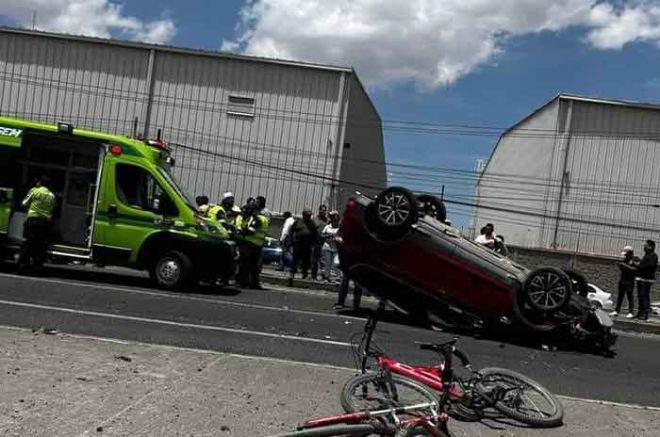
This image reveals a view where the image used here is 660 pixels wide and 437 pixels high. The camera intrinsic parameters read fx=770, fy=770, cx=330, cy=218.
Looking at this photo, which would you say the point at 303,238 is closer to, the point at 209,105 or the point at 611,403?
the point at 611,403

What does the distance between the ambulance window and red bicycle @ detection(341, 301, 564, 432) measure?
737 cm

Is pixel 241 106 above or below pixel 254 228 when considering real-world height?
above

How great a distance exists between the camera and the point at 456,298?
1087cm

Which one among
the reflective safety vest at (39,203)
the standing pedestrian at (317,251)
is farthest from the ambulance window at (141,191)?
the standing pedestrian at (317,251)

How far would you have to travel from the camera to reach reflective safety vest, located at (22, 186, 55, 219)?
12.5 m

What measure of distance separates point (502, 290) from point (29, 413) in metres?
7.12

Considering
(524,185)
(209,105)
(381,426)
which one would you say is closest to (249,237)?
(381,426)

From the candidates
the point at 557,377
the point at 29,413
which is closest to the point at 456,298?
the point at 557,377

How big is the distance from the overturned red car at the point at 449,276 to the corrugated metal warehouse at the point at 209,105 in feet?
47.1

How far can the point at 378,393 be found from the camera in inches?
214

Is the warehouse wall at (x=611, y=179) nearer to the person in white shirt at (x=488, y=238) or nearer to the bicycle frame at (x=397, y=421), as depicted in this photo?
the person in white shirt at (x=488, y=238)

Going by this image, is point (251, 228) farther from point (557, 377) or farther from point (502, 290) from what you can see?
point (557, 377)

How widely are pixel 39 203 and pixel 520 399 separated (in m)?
9.06

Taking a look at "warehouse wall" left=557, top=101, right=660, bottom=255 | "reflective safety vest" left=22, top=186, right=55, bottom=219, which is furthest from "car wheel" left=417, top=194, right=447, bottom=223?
"warehouse wall" left=557, top=101, right=660, bottom=255
